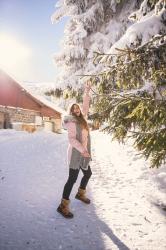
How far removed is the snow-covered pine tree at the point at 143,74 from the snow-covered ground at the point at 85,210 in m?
1.08

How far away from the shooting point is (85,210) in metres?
5.12

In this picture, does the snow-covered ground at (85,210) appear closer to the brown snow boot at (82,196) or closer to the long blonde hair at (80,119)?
the brown snow boot at (82,196)

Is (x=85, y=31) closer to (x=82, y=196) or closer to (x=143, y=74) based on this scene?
(x=143, y=74)

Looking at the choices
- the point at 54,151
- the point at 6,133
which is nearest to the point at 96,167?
the point at 54,151

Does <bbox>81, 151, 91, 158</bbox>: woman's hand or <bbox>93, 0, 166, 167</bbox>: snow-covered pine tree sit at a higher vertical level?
<bbox>93, 0, 166, 167</bbox>: snow-covered pine tree

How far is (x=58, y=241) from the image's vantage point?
12.7 ft

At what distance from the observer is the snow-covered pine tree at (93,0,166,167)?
195 inches

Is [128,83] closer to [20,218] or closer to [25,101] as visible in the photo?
[20,218]

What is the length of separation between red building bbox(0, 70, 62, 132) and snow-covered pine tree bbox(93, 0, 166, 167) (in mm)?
18258

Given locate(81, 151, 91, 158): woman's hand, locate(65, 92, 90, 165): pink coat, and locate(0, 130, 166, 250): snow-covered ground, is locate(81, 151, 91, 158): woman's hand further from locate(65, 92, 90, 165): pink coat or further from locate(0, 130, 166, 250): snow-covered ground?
locate(0, 130, 166, 250): snow-covered ground

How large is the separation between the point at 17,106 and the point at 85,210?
2212cm

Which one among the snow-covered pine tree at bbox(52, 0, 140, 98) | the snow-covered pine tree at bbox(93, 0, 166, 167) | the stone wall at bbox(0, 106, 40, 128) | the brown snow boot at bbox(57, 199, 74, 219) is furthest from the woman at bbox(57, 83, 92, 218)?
the stone wall at bbox(0, 106, 40, 128)

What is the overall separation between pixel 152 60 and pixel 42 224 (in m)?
3.42

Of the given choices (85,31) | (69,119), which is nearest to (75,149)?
(69,119)
